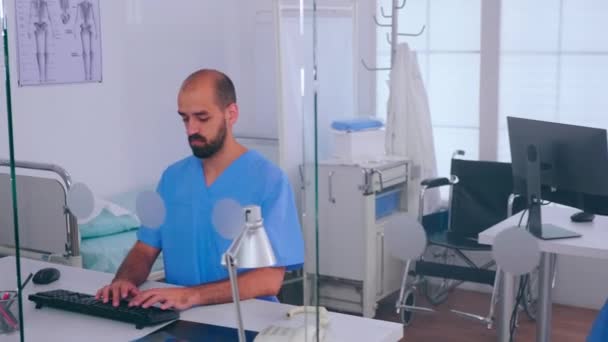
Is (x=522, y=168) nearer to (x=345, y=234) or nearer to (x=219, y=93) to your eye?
(x=345, y=234)

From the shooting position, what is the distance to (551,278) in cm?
345

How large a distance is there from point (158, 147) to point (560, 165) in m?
1.97

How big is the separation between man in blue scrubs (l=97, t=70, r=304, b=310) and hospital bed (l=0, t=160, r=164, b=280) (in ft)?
0.24

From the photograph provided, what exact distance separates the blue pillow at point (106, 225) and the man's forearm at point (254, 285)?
209mm

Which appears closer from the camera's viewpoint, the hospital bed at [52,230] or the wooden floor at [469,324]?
the hospital bed at [52,230]

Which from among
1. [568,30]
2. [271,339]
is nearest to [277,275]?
[271,339]

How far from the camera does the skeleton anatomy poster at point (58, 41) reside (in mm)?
1524

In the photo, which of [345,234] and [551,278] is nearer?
[551,278]

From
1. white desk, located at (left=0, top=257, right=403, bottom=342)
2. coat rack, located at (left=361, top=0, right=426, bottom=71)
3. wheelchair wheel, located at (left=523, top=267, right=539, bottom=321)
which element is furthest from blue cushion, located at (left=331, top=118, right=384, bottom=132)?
wheelchair wheel, located at (left=523, top=267, right=539, bottom=321)

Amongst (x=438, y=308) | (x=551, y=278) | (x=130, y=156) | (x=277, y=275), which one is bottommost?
(x=438, y=308)

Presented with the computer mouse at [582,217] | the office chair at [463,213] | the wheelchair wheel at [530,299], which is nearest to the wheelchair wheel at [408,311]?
the office chair at [463,213]

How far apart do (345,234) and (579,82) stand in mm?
1647

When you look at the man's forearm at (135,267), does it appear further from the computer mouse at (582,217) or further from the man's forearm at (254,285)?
the computer mouse at (582,217)

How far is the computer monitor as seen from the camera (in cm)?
311
